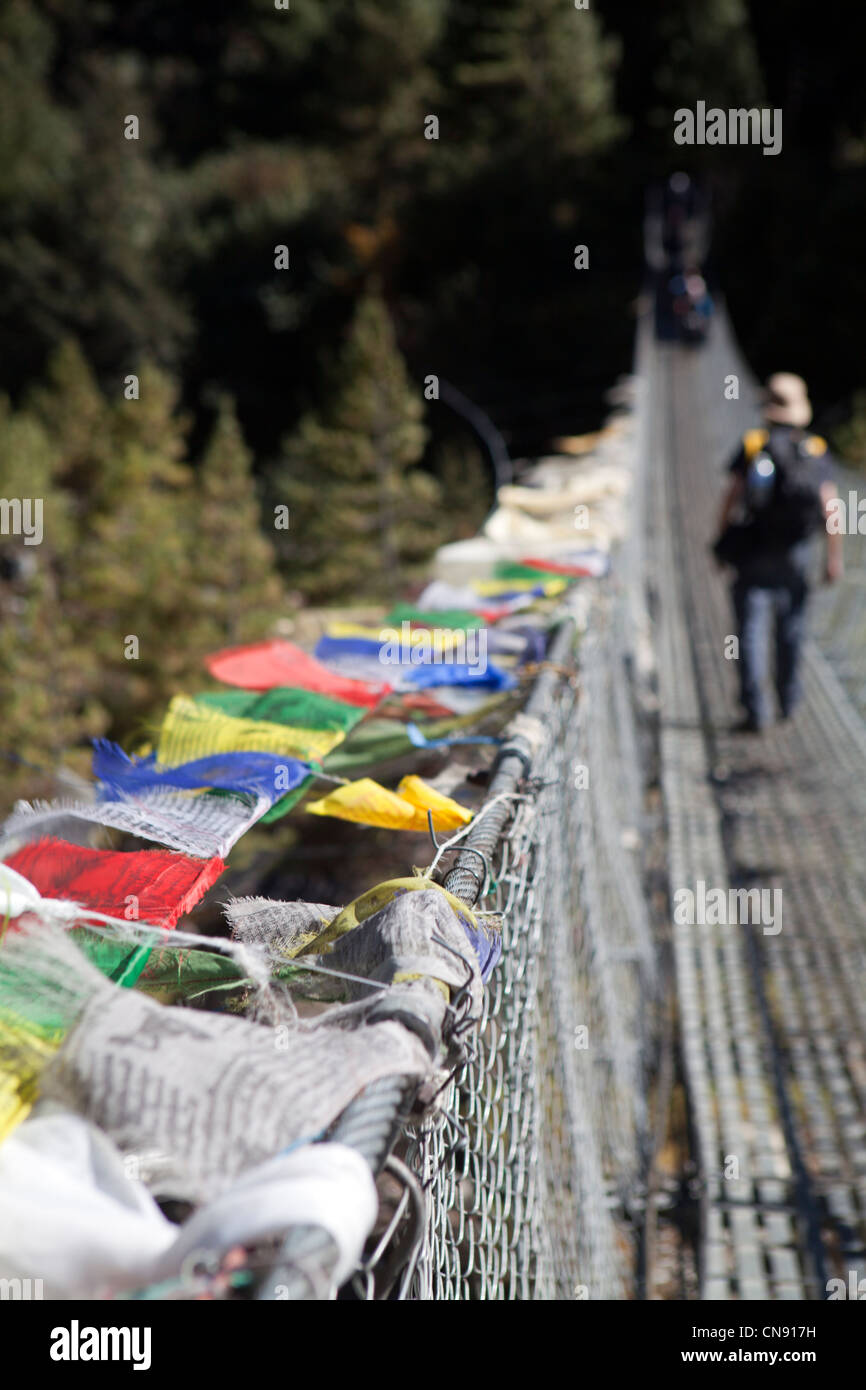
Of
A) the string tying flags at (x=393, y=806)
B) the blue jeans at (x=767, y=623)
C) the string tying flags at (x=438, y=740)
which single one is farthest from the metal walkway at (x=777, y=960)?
the string tying flags at (x=393, y=806)

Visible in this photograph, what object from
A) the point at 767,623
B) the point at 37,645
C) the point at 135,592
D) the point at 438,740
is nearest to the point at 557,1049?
the point at 438,740

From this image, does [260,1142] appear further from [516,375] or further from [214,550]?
[516,375]

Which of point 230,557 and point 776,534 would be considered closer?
point 776,534

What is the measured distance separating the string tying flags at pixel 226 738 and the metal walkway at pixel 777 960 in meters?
1.39

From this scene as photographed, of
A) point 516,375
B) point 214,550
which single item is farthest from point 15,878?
point 516,375

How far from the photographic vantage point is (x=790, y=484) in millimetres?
4691

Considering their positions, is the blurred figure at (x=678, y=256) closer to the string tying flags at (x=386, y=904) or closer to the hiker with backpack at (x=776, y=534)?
the hiker with backpack at (x=776, y=534)

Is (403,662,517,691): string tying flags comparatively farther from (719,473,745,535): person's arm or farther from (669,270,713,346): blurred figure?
(669,270,713,346): blurred figure

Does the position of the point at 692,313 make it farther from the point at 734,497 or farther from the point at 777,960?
the point at 777,960

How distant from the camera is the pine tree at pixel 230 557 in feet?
73.4

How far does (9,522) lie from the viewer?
1814 centimetres

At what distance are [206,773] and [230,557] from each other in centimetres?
2147
